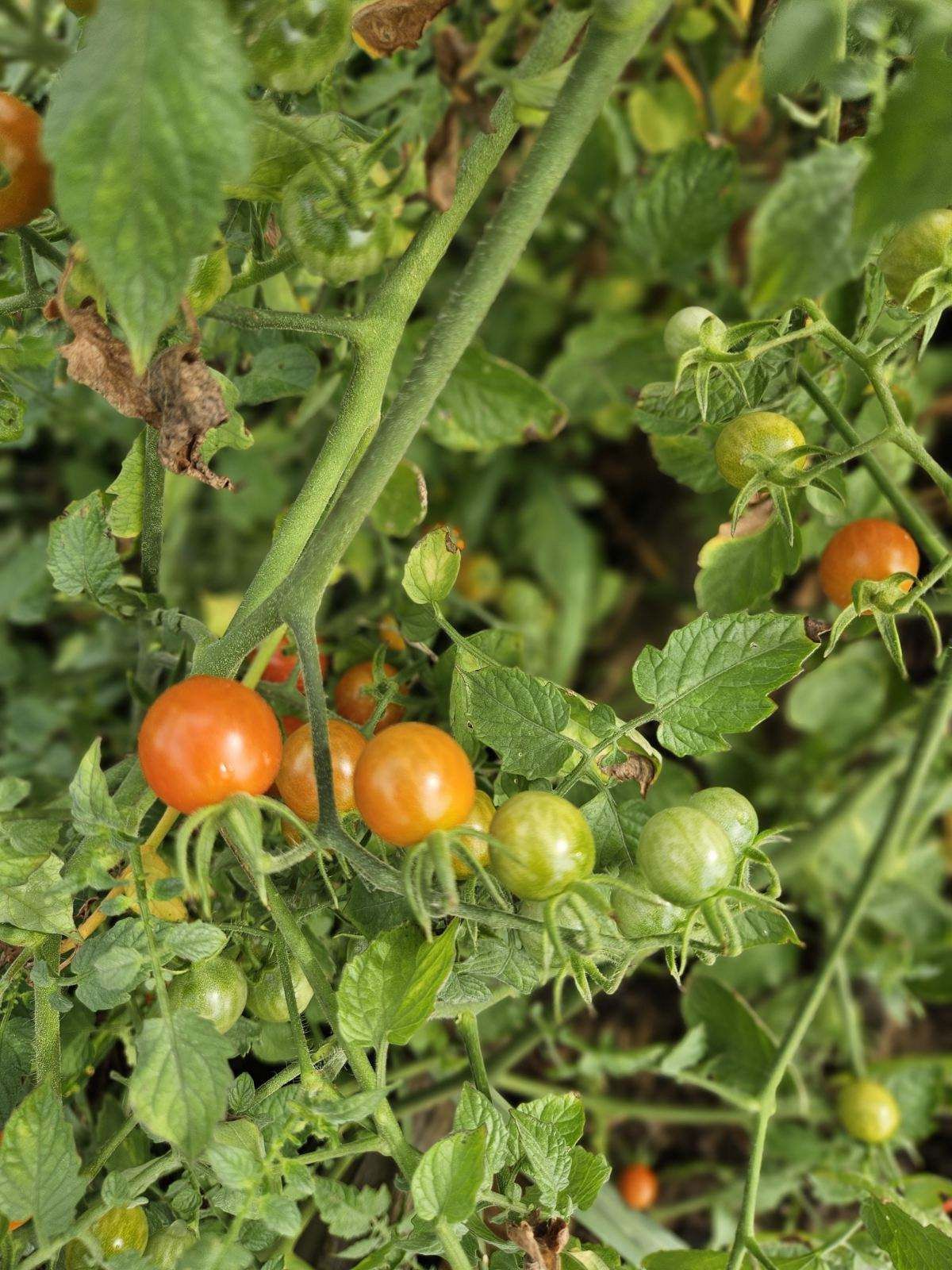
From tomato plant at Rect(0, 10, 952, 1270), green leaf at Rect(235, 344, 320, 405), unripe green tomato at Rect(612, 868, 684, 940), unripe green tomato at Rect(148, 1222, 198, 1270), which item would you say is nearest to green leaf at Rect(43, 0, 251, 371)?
tomato plant at Rect(0, 10, 952, 1270)

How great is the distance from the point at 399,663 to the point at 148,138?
0.40 metres

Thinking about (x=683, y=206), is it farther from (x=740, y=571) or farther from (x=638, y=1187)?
(x=638, y=1187)

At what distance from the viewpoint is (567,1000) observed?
2.84 feet

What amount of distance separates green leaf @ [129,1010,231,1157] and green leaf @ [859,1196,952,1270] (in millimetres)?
417

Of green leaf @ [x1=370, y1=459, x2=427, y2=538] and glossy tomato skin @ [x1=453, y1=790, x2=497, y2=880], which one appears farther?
green leaf @ [x1=370, y1=459, x2=427, y2=538]

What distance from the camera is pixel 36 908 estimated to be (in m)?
0.52

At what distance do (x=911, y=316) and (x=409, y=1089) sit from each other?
0.69 metres

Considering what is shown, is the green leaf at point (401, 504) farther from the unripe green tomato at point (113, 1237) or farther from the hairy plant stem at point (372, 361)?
the unripe green tomato at point (113, 1237)

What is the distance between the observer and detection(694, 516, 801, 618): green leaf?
631mm

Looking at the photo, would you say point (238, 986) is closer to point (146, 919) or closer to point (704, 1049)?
point (146, 919)

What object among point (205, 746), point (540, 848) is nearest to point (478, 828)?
point (540, 848)

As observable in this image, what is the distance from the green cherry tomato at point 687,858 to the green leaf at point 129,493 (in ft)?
1.22

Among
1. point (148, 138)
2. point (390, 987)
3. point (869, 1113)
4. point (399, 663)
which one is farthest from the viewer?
point (869, 1113)

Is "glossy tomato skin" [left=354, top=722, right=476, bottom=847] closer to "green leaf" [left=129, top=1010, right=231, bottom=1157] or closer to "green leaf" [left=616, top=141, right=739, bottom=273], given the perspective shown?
"green leaf" [left=129, top=1010, right=231, bottom=1157]
